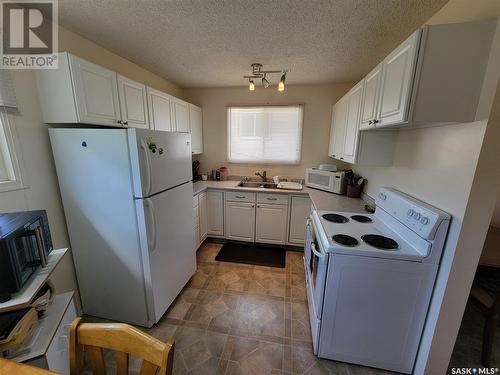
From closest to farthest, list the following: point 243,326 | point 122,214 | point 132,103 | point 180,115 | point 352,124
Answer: point 122,214, point 243,326, point 132,103, point 352,124, point 180,115

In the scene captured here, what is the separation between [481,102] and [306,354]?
1923mm

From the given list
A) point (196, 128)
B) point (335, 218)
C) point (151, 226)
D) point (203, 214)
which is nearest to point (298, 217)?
point (335, 218)

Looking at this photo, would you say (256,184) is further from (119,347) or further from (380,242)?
(119,347)

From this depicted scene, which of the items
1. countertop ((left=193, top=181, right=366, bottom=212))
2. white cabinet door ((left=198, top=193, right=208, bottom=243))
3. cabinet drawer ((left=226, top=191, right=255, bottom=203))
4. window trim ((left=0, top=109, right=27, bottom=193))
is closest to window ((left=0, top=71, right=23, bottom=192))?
window trim ((left=0, top=109, right=27, bottom=193))

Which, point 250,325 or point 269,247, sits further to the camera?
point 269,247

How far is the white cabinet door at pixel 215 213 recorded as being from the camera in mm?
3055

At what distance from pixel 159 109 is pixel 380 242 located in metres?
2.50

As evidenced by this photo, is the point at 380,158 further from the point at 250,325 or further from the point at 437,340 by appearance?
the point at 250,325

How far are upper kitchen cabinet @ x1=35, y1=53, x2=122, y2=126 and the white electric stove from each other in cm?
194

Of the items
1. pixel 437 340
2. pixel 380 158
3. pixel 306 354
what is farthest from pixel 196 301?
pixel 380 158

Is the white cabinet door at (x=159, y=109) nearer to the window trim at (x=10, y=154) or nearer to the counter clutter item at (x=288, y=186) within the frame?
the window trim at (x=10, y=154)

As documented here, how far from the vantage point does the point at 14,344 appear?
0.92 meters

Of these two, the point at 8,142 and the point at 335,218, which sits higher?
the point at 8,142

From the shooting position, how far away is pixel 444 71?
3.62 feet
